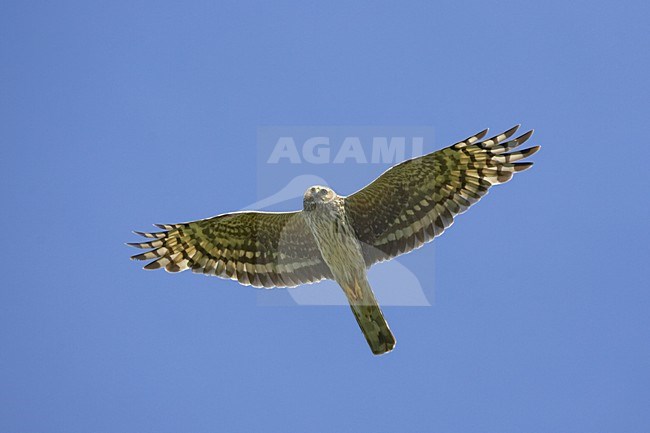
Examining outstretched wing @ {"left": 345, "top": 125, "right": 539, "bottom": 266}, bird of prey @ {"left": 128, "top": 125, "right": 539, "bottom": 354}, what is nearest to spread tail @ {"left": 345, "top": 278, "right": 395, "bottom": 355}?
bird of prey @ {"left": 128, "top": 125, "right": 539, "bottom": 354}

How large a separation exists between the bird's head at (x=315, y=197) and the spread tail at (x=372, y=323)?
1.29 metres

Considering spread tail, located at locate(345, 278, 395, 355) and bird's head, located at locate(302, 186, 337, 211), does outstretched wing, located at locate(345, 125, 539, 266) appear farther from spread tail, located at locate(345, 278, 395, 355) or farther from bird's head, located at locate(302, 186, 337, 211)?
spread tail, located at locate(345, 278, 395, 355)

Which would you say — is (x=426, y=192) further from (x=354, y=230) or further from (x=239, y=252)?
(x=239, y=252)

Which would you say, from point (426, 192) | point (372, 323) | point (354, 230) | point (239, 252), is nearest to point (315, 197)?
point (354, 230)

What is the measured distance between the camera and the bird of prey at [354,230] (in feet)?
43.1

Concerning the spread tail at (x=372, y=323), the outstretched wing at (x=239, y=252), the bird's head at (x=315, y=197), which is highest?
the bird's head at (x=315, y=197)

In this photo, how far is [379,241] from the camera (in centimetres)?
1356

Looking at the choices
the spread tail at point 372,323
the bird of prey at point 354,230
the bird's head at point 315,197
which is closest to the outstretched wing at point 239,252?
the bird of prey at point 354,230

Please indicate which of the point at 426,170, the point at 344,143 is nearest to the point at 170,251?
the point at 344,143

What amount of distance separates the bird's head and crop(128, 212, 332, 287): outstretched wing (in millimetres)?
851

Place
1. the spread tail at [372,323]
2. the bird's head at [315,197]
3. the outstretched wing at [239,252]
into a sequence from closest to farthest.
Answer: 1. the spread tail at [372,323]
2. the bird's head at [315,197]
3. the outstretched wing at [239,252]

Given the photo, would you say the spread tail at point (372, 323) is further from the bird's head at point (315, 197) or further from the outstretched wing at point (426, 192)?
the bird's head at point (315, 197)

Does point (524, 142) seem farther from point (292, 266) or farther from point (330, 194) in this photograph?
point (292, 266)

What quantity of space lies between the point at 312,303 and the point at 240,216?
1.72 m
